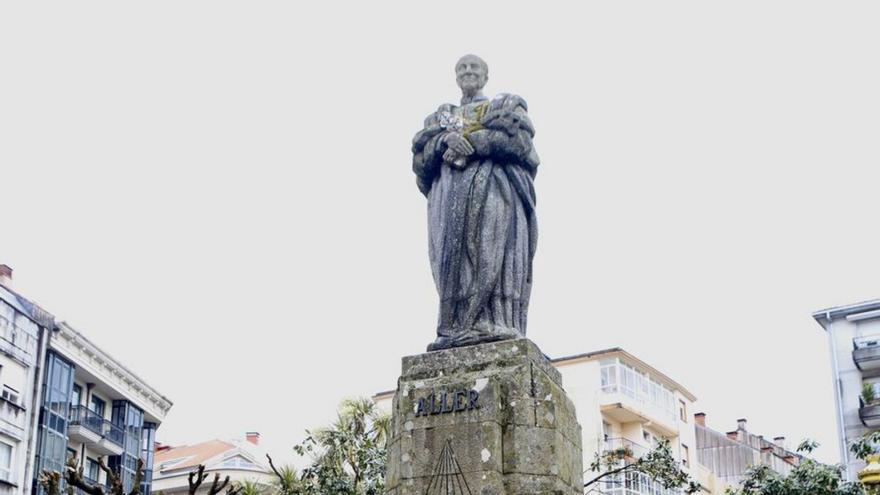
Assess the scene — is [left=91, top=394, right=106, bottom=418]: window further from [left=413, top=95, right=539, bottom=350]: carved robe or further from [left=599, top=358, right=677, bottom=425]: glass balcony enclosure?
[left=413, top=95, right=539, bottom=350]: carved robe

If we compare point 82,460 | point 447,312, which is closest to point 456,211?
point 447,312

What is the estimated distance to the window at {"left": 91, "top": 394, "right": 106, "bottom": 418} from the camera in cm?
4822

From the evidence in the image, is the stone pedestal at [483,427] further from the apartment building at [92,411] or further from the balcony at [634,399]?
the balcony at [634,399]

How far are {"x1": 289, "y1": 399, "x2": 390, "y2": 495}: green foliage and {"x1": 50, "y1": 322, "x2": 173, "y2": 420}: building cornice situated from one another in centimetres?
1992

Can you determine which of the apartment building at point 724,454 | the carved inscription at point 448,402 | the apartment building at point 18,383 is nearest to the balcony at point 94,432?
the apartment building at point 18,383

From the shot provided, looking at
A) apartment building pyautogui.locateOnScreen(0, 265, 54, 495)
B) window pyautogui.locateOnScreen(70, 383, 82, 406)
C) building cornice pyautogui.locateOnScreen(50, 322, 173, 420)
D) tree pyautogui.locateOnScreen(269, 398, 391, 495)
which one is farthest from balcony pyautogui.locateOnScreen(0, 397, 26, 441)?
tree pyautogui.locateOnScreen(269, 398, 391, 495)

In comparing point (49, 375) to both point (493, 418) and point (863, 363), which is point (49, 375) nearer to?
point (863, 363)

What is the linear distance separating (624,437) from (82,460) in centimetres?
2270

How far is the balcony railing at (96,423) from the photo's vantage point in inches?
1785

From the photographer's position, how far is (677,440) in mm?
52406

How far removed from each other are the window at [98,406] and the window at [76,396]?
1.20m

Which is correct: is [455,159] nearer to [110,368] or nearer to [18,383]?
[18,383]

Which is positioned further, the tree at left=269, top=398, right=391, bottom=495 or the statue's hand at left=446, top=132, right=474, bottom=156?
the tree at left=269, top=398, right=391, bottom=495

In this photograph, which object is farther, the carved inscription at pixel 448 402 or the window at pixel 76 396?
the window at pixel 76 396
